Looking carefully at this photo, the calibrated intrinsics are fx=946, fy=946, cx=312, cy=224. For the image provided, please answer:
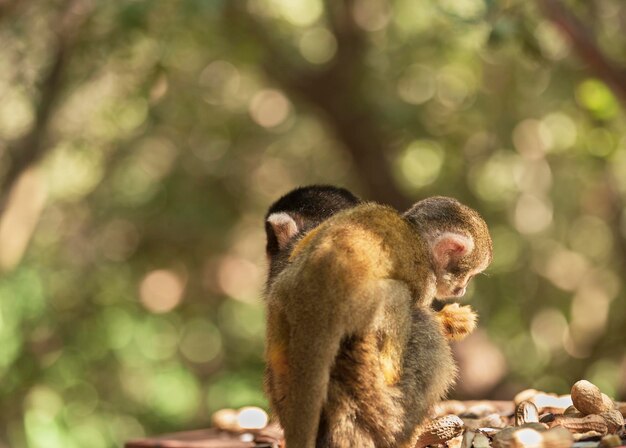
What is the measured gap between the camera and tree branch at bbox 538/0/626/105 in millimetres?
3994

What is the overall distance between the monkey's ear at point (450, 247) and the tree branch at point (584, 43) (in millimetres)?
2057

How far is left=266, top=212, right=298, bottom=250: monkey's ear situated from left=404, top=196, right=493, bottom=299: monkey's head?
0.48 metres

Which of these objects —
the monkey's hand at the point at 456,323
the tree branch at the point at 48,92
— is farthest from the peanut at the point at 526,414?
the tree branch at the point at 48,92

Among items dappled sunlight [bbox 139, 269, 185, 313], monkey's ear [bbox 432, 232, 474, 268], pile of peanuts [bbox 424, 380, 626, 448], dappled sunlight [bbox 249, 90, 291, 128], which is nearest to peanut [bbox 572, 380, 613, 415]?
pile of peanuts [bbox 424, 380, 626, 448]

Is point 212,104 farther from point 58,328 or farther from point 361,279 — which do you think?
point 361,279

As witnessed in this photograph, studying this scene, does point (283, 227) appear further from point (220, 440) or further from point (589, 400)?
point (589, 400)

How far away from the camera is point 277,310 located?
1995 mm

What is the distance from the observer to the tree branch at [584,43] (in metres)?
3.99

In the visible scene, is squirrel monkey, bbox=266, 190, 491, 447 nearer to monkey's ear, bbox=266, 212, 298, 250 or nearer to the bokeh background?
monkey's ear, bbox=266, 212, 298, 250

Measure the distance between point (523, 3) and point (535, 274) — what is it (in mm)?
4947

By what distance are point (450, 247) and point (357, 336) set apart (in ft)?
1.38

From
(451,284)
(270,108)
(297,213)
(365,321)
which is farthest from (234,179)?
(365,321)

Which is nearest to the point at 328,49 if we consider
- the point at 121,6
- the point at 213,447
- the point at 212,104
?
the point at 212,104

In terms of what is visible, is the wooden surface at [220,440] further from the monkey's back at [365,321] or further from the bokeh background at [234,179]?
the bokeh background at [234,179]
